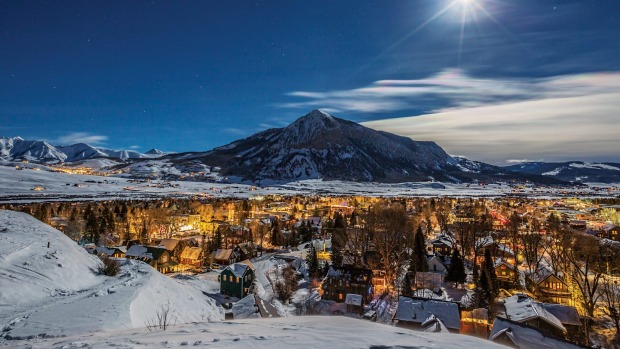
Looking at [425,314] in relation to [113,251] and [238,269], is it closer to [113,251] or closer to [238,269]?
[238,269]

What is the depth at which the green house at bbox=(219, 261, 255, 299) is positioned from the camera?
3631cm

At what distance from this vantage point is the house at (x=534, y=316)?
23.5 metres

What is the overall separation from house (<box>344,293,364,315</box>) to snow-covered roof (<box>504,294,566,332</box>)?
11.9m

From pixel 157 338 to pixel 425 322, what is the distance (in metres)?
19.2

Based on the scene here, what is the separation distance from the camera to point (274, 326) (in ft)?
37.8

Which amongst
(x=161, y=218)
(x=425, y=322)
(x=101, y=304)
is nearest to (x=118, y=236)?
(x=161, y=218)

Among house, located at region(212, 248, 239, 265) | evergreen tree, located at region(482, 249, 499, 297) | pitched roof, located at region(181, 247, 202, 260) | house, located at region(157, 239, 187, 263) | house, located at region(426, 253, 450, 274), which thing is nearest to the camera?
evergreen tree, located at region(482, 249, 499, 297)

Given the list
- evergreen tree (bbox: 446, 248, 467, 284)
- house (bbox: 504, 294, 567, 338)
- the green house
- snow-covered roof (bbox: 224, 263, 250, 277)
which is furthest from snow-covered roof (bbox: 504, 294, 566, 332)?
snow-covered roof (bbox: 224, 263, 250, 277)

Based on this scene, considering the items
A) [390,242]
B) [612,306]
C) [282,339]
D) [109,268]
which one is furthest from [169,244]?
[612,306]

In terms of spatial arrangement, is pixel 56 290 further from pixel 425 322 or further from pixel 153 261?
pixel 153 261

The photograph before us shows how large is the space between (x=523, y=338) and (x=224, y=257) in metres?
39.4

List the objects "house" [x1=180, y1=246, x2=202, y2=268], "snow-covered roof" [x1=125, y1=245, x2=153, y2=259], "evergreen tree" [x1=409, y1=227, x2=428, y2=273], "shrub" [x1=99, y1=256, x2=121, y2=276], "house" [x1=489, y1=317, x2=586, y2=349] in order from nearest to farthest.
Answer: "house" [x1=489, y1=317, x2=586, y2=349] < "shrub" [x1=99, y1=256, x2=121, y2=276] < "evergreen tree" [x1=409, y1=227, x2=428, y2=273] < "snow-covered roof" [x1=125, y1=245, x2=153, y2=259] < "house" [x1=180, y1=246, x2=202, y2=268]

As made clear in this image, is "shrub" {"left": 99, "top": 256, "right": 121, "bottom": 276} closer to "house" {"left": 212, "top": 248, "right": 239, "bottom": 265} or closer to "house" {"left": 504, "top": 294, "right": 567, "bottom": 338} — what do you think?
"house" {"left": 212, "top": 248, "right": 239, "bottom": 265}

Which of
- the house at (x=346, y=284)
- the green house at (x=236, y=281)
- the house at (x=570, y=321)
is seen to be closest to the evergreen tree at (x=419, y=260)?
the house at (x=346, y=284)
